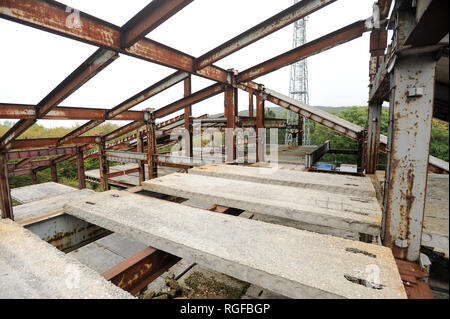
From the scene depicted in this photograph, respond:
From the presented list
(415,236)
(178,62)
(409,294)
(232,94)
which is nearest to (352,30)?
(232,94)

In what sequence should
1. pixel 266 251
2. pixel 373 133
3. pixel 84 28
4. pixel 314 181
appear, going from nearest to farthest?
pixel 266 251 < pixel 84 28 < pixel 314 181 < pixel 373 133

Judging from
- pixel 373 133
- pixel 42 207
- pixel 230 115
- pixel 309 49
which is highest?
pixel 309 49

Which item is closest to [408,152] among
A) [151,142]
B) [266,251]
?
[266,251]

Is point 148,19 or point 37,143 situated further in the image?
point 37,143

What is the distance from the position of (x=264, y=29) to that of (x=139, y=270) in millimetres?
3918

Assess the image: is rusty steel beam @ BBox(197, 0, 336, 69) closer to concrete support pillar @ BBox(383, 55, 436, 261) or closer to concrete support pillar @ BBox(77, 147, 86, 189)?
concrete support pillar @ BBox(383, 55, 436, 261)

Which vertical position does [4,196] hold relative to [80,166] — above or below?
below

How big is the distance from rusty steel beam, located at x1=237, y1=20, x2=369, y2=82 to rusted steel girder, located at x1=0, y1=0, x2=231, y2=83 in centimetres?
185

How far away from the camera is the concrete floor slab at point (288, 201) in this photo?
186cm

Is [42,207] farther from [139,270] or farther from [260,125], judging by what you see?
[139,270]

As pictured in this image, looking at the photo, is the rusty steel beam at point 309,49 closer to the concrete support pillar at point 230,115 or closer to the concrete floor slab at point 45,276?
the concrete support pillar at point 230,115

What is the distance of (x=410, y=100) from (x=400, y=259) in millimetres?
1350

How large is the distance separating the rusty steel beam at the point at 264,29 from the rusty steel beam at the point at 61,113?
3.51 meters

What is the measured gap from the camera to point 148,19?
2748 mm
